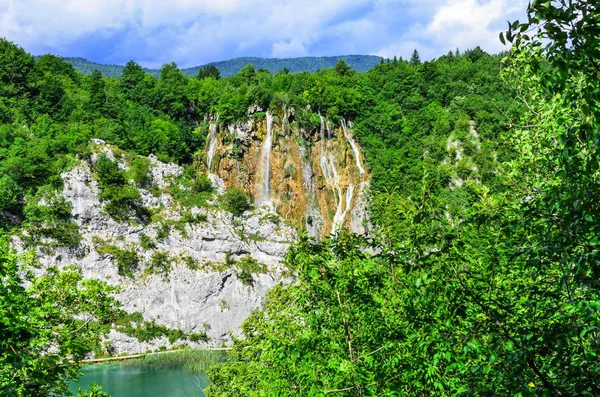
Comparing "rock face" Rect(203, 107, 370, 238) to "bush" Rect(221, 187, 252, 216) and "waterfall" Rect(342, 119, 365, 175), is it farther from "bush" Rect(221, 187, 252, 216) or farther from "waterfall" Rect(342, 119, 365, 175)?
"bush" Rect(221, 187, 252, 216)

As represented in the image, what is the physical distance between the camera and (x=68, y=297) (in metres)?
9.81

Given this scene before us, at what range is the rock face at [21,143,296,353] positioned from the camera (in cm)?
4100

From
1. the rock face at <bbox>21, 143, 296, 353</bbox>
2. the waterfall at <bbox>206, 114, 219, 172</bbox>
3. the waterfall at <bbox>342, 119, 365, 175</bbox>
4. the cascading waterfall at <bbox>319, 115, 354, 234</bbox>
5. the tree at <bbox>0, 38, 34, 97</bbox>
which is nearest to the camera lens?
the rock face at <bbox>21, 143, 296, 353</bbox>

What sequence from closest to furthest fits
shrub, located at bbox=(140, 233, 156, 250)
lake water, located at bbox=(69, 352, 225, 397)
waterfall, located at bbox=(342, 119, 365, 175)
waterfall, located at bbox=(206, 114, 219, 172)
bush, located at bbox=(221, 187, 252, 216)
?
lake water, located at bbox=(69, 352, 225, 397)
shrub, located at bbox=(140, 233, 156, 250)
bush, located at bbox=(221, 187, 252, 216)
waterfall, located at bbox=(206, 114, 219, 172)
waterfall, located at bbox=(342, 119, 365, 175)

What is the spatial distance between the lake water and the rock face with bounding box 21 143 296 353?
4802 mm

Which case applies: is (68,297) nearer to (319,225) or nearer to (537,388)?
(537,388)

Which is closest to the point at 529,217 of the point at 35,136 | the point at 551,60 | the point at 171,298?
the point at 551,60

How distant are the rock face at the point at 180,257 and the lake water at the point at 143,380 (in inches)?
189

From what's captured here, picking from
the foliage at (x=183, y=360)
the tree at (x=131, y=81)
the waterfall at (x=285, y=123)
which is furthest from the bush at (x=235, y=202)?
the tree at (x=131, y=81)

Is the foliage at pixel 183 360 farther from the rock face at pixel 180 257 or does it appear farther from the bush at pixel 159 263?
the bush at pixel 159 263

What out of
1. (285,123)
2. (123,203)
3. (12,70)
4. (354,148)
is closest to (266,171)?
(285,123)

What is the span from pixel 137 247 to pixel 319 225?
17264mm

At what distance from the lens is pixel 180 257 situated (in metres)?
44.2

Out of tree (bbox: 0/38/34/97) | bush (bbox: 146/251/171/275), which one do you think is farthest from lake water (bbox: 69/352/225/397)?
tree (bbox: 0/38/34/97)
